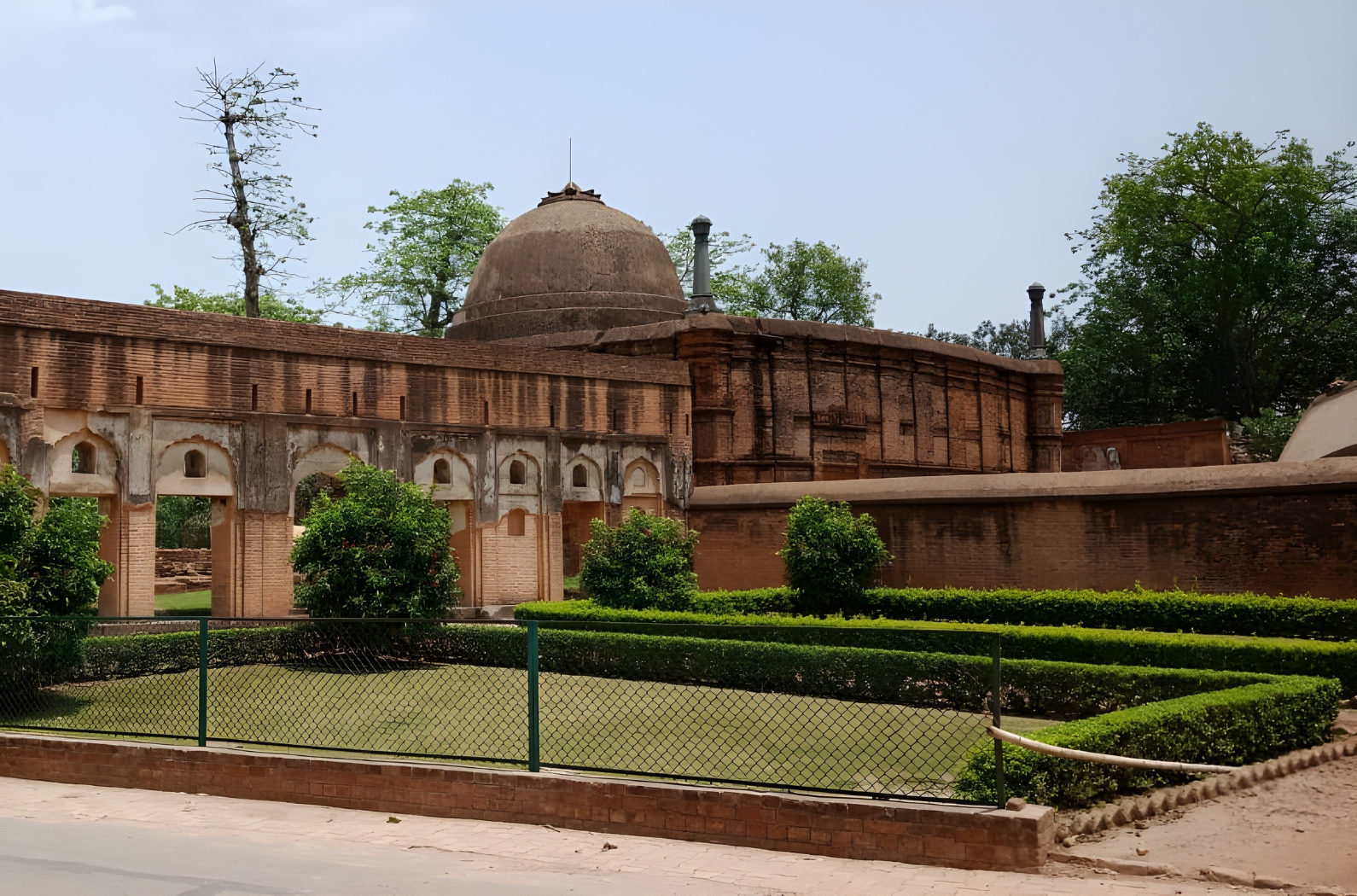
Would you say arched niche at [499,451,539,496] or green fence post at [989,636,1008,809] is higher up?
arched niche at [499,451,539,496]

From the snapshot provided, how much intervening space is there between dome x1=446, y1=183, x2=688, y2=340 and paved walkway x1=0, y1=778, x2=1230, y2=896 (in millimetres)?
18668

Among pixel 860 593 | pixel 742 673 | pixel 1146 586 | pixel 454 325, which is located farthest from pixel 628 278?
pixel 742 673

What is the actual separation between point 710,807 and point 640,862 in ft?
1.68

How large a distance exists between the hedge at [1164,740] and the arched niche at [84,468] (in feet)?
39.2

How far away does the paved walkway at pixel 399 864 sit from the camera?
5422 millimetres

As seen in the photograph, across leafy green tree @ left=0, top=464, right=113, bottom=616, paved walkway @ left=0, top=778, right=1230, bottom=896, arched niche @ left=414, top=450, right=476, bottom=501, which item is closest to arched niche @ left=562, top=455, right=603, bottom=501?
arched niche @ left=414, top=450, right=476, bottom=501

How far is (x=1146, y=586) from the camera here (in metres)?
14.7

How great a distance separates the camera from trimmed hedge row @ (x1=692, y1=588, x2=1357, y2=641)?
12.1 meters

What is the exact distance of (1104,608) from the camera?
13.7 meters

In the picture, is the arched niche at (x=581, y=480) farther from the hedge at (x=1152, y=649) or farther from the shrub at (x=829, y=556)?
the hedge at (x=1152, y=649)

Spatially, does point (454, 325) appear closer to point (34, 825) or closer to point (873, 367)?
point (873, 367)

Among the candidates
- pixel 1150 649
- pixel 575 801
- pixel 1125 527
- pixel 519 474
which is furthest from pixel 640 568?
pixel 575 801

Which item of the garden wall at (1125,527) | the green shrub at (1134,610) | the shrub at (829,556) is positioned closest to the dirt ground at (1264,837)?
the green shrub at (1134,610)

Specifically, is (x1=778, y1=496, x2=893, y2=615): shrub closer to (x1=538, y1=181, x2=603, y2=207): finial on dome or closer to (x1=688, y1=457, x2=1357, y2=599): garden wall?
(x1=688, y1=457, x2=1357, y2=599): garden wall
